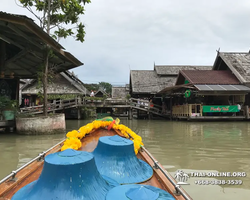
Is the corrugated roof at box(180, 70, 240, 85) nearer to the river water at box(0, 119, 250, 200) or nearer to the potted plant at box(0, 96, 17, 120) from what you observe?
the river water at box(0, 119, 250, 200)

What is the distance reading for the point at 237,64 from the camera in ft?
51.3

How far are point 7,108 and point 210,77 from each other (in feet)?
A: 44.5

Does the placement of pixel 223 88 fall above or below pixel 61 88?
below

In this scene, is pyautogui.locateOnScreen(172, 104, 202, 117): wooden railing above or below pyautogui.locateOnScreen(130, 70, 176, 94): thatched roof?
below

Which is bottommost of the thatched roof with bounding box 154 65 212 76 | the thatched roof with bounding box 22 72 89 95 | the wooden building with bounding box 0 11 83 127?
the thatched roof with bounding box 22 72 89 95

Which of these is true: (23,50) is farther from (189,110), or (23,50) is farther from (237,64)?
(237,64)

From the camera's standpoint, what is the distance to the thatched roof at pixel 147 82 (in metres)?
18.9

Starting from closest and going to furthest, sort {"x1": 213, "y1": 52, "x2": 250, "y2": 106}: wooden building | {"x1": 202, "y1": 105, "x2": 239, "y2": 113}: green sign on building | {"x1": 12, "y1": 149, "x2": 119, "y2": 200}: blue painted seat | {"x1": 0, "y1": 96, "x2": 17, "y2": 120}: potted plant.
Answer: {"x1": 12, "y1": 149, "x2": 119, "y2": 200}: blue painted seat, {"x1": 0, "y1": 96, "x2": 17, "y2": 120}: potted plant, {"x1": 202, "y1": 105, "x2": 239, "y2": 113}: green sign on building, {"x1": 213, "y1": 52, "x2": 250, "y2": 106}: wooden building

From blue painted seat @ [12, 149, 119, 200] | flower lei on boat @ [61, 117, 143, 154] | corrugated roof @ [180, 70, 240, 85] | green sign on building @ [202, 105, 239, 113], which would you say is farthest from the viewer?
corrugated roof @ [180, 70, 240, 85]

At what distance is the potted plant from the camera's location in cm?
791

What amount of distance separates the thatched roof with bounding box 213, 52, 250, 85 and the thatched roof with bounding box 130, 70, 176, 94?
5206 millimetres

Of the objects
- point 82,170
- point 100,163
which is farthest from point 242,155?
point 82,170

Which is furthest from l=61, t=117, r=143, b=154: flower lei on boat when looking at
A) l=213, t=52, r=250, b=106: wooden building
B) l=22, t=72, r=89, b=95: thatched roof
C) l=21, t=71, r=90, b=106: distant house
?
l=22, t=72, r=89, b=95: thatched roof

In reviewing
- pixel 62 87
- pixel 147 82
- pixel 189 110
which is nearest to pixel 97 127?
pixel 189 110
